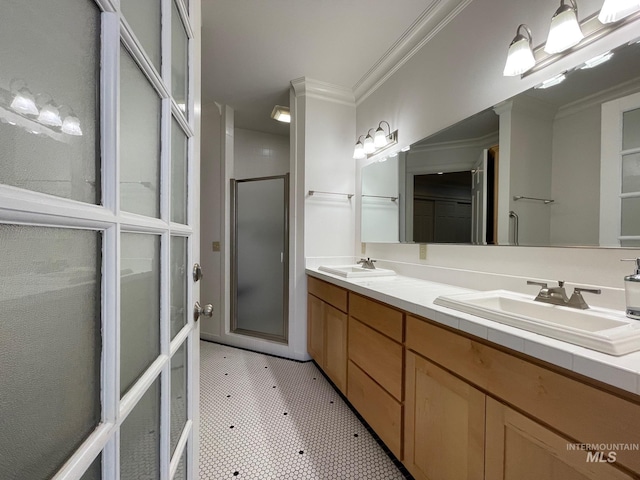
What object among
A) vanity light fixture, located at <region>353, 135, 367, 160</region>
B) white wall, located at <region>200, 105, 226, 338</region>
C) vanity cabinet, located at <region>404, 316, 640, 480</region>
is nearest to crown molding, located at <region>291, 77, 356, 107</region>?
vanity light fixture, located at <region>353, 135, 367, 160</region>

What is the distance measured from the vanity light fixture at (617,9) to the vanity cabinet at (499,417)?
119 centimetres

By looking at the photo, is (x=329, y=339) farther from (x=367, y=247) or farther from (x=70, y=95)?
(x=70, y=95)

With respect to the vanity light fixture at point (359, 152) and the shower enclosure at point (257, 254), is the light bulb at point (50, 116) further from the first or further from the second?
the shower enclosure at point (257, 254)

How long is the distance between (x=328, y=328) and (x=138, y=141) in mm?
1713

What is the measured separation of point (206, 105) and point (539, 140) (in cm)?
289

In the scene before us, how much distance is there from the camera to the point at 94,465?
382 mm

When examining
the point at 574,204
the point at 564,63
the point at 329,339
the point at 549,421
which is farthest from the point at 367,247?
the point at 549,421

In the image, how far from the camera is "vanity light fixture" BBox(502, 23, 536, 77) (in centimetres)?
116

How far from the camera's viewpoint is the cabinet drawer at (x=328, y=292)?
5.77ft

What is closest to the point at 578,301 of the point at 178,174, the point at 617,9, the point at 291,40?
the point at 617,9

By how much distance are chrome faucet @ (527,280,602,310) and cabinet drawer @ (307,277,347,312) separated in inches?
38.9

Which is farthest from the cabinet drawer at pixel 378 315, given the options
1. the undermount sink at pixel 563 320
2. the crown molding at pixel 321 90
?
the crown molding at pixel 321 90

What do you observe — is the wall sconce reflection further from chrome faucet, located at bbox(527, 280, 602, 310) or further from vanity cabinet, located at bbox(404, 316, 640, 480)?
chrome faucet, located at bbox(527, 280, 602, 310)

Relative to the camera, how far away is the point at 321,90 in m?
2.43
